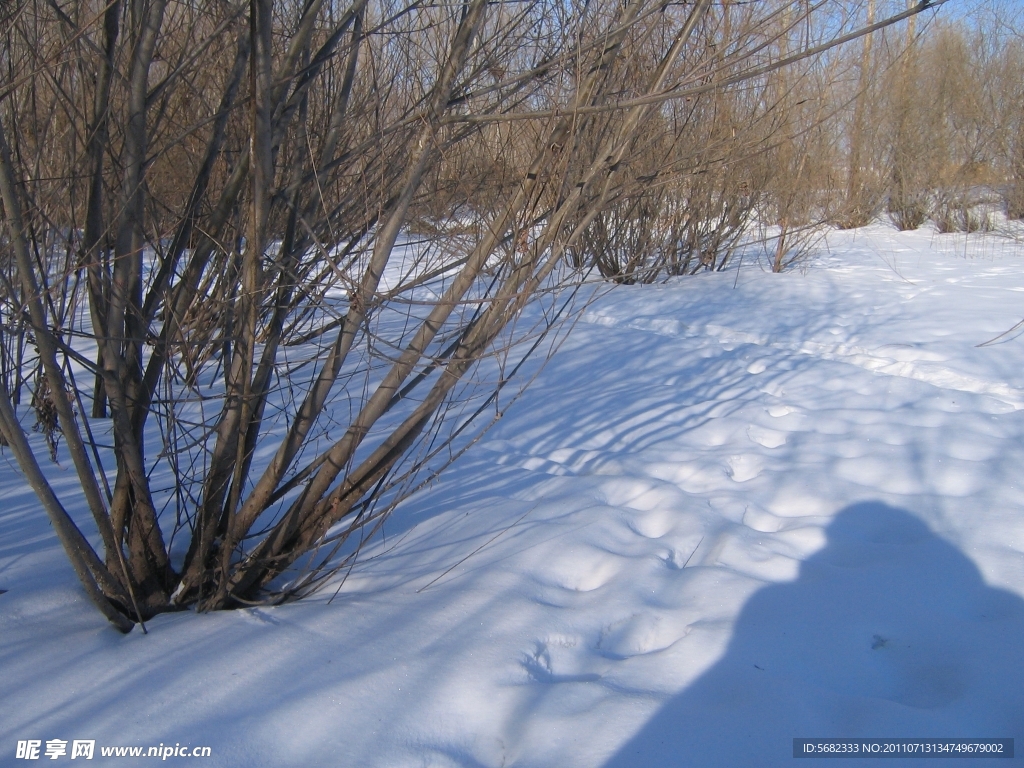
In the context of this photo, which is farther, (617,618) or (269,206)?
(617,618)

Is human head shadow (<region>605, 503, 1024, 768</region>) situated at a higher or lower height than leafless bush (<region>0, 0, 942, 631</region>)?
lower

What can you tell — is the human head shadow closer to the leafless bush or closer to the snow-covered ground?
the snow-covered ground

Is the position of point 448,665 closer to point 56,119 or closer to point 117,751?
point 117,751

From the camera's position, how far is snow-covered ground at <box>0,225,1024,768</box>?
162 cm

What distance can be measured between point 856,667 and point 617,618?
59 cm

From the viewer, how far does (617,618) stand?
2.04 meters

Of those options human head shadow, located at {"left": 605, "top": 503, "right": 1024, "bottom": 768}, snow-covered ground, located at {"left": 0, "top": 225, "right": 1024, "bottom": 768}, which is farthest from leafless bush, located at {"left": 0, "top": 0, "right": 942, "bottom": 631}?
human head shadow, located at {"left": 605, "top": 503, "right": 1024, "bottom": 768}

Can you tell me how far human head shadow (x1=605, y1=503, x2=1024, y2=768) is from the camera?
1602 millimetres

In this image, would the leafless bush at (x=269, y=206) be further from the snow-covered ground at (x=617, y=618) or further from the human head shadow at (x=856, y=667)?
the human head shadow at (x=856, y=667)

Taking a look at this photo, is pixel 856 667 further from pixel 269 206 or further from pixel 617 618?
pixel 269 206

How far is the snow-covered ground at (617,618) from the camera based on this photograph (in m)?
1.62

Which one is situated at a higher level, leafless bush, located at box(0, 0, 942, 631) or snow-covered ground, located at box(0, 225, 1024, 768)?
leafless bush, located at box(0, 0, 942, 631)

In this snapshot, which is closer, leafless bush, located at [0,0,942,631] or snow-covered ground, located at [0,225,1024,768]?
snow-covered ground, located at [0,225,1024,768]

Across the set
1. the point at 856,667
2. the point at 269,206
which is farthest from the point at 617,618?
the point at 269,206
